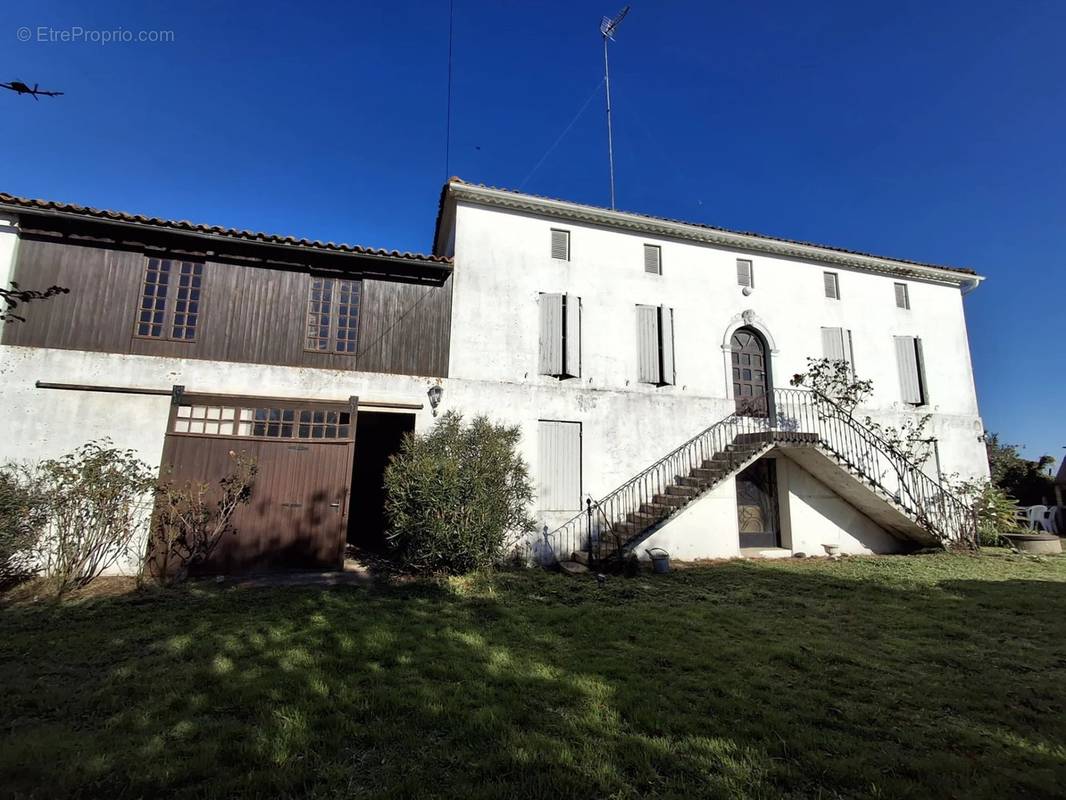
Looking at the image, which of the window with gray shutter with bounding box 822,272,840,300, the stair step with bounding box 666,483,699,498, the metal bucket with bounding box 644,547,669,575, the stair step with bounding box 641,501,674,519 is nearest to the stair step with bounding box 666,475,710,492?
the stair step with bounding box 666,483,699,498

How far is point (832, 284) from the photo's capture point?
13883 millimetres

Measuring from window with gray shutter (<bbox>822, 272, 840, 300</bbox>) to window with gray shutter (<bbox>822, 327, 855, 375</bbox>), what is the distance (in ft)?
3.26

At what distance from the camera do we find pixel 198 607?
6629mm

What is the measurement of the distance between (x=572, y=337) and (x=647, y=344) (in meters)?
1.97

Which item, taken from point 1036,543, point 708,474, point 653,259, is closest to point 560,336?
point 653,259

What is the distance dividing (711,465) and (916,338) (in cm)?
812

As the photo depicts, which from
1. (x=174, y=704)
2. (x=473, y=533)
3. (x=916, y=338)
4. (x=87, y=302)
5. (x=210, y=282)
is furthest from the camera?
(x=916, y=338)

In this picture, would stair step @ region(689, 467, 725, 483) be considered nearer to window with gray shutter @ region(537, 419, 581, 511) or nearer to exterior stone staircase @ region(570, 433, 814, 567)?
exterior stone staircase @ region(570, 433, 814, 567)

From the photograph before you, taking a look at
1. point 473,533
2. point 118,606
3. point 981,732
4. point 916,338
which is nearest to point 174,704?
point 118,606

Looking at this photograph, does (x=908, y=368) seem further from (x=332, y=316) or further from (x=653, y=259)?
(x=332, y=316)

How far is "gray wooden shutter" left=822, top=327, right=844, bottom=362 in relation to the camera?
13383 mm

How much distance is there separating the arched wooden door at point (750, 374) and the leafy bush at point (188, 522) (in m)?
11.2

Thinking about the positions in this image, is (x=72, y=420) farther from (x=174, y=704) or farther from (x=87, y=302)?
(x=174, y=704)

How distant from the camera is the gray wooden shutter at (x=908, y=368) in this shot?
13.6 metres
